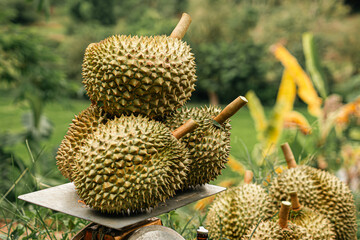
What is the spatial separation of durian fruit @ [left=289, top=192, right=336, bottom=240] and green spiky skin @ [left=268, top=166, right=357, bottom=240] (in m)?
0.09

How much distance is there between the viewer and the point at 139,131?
985mm

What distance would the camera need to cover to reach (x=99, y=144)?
0.96 m

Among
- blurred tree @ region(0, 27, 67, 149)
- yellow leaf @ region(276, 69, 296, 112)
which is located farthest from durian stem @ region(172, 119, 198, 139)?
yellow leaf @ region(276, 69, 296, 112)

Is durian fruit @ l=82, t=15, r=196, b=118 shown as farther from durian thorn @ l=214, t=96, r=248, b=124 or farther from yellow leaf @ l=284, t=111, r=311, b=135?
yellow leaf @ l=284, t=111, r=311, b=135

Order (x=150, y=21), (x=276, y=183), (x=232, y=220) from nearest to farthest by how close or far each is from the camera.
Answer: (x=232, y=220)
(x=276, y=183)
(x=150, y=21)

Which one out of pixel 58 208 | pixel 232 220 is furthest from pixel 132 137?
pixel 232 220

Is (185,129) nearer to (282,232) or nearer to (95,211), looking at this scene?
(95,211)

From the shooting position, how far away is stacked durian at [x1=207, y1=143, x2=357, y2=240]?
1.38 meters

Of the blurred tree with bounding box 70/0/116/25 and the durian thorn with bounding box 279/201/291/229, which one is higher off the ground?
the blurred tree with bounding box 70/0/116/25

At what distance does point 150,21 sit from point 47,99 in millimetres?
5094

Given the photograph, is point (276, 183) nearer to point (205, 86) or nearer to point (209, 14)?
point (205, 86)

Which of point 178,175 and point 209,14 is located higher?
point 209,14

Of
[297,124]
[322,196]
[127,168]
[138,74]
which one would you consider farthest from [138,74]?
[297,124]

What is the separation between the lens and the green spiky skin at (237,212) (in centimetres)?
142
